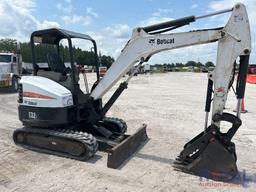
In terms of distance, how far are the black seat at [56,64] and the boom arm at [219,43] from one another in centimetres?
160

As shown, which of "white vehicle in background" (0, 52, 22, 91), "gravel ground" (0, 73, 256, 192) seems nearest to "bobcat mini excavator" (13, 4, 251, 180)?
"gravel ground" (0, 73, 256, 192)

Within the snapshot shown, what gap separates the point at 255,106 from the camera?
44.3ft

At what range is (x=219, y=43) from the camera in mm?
5164

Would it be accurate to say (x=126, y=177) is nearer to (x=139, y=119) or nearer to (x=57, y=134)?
(x=57, y=134)

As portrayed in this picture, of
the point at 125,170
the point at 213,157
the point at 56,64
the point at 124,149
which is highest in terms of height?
the point at 56,64

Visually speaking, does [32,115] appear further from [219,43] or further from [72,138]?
[219,43]

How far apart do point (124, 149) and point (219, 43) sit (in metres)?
2.58

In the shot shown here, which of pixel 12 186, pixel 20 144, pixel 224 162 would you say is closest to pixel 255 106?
pixel 224 162

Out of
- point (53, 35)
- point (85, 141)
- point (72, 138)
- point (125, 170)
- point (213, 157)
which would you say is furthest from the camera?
point (53, 35)

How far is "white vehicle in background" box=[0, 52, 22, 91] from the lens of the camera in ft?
61.0

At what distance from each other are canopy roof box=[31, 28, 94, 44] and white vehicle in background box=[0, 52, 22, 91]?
471 inches

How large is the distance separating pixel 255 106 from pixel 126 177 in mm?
9930

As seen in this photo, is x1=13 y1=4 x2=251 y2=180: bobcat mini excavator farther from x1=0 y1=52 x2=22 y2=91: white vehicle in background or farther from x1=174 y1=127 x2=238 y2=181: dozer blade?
x1=0 y1=52 x2=22 y2=91: white vehicle in background

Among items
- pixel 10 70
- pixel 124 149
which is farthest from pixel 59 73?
pixel 10 70
